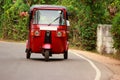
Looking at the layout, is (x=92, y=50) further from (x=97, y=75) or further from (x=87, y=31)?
(x=97, y=75)

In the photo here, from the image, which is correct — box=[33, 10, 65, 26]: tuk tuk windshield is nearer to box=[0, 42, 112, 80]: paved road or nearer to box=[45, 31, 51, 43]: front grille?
box=[45, 31, 51, 43]: front grille

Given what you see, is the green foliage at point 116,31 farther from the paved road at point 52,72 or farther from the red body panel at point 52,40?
the paved road at point 52,72

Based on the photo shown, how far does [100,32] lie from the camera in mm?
32656

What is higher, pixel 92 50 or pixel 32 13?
pixel 32 13

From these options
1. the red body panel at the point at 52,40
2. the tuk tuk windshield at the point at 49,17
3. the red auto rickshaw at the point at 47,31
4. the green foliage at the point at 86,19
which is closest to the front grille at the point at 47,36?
the red auto rickshaw at the point at 47,31

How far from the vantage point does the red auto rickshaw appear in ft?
79.5

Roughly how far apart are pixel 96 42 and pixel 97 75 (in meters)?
17.2

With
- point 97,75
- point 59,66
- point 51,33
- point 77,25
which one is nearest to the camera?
point 97,75

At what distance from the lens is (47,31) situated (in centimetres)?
2414

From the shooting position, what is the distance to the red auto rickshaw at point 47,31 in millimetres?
24219

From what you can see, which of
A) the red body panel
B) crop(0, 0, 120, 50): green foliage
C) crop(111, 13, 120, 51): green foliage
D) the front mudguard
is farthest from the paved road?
crop(0, 0, 120, 50): green foliage

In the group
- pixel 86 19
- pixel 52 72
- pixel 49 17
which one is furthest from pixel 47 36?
pixel 86 19

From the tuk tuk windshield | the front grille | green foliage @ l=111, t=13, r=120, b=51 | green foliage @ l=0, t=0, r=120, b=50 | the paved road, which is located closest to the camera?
the paved road

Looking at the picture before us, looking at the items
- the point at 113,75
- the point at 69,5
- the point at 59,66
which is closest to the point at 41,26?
the point at 59,66
